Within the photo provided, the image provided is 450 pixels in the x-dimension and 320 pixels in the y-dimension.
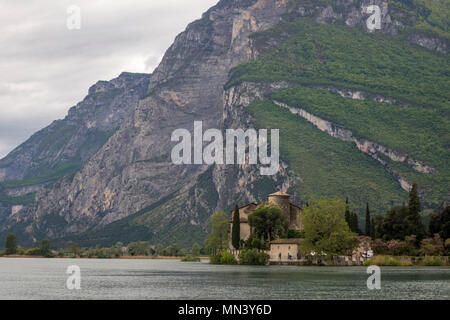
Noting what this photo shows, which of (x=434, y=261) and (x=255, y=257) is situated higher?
(x=255, y=257)

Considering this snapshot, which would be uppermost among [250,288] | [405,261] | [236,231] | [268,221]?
[268,221]

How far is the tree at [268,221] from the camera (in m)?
136

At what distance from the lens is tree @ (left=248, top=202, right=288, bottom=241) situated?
136 meters

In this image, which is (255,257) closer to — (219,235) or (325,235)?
(325,235)

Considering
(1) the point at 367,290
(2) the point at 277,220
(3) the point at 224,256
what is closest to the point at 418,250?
(2) the point at 277,220

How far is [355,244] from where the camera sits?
129375mm

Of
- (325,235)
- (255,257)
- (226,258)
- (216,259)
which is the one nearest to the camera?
(325,235)

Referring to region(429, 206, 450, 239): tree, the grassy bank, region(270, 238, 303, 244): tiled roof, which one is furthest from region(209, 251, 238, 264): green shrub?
region(429, 206, 450, 239): tree

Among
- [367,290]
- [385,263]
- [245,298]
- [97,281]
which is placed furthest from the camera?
[385,263]

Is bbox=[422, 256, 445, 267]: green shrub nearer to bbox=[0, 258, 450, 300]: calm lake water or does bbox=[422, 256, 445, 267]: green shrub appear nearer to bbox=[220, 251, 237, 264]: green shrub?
bbox=[0, 258, 450, 300]: calm lake water

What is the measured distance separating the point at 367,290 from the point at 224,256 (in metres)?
71.4

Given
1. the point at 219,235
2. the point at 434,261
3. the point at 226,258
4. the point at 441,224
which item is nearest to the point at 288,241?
the point at 226,258

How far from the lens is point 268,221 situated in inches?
5344
